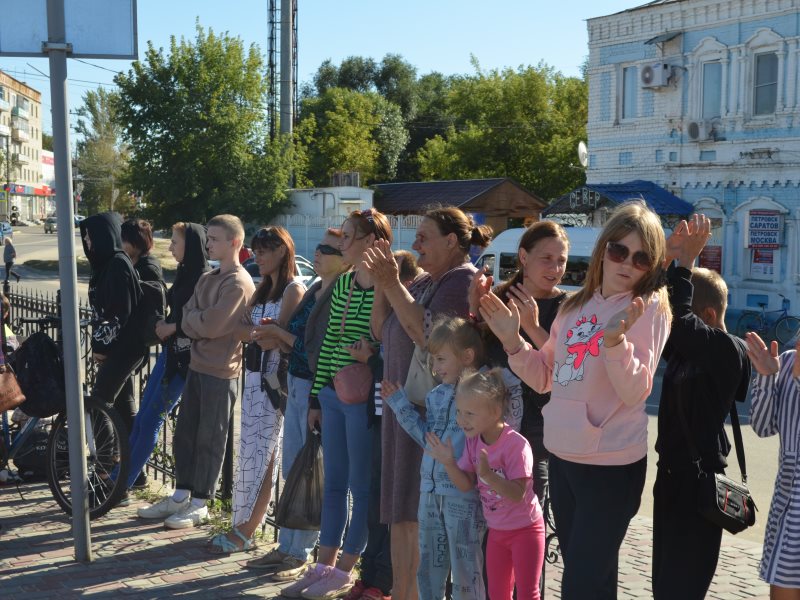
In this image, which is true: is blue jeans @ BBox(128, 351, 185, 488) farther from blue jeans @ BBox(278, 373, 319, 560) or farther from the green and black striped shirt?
the green and black striped shirt

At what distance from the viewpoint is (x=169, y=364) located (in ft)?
22.9

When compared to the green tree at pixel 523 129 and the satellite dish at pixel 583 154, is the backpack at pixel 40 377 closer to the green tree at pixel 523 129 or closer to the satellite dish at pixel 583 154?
the satellite dish at pixel 583 154

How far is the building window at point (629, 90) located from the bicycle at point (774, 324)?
22.6 ft

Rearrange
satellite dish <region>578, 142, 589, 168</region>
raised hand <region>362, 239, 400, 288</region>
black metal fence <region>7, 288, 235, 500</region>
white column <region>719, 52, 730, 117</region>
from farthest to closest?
satellite dish <region>578, 142, 589, 168</region> → white column <region>719, 52, 730, 117</region> → black metal fence <region>7, 288, 235, 500</region> → raised hand <region>362, 239, 400, 288</region>

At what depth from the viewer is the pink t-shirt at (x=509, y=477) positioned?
4164 millimetres

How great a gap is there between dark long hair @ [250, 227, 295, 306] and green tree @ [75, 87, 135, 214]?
66.6 metres

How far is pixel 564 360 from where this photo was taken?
12.7 feet

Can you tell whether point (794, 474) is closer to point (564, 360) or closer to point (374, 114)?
point (564, 360)

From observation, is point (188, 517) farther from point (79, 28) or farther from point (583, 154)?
point (583, 154)

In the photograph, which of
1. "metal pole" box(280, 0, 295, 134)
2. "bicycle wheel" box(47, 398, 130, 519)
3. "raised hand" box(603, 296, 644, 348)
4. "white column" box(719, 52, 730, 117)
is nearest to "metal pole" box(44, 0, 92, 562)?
"bicycle wheel" box(47, 398, 130, 519)

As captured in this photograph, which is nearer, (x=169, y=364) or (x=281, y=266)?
(x=281, y=266)

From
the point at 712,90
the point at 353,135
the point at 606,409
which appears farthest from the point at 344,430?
the point at 353,135

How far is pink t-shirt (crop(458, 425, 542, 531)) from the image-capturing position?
13.7 ft

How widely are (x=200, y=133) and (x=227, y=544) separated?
36.7m
